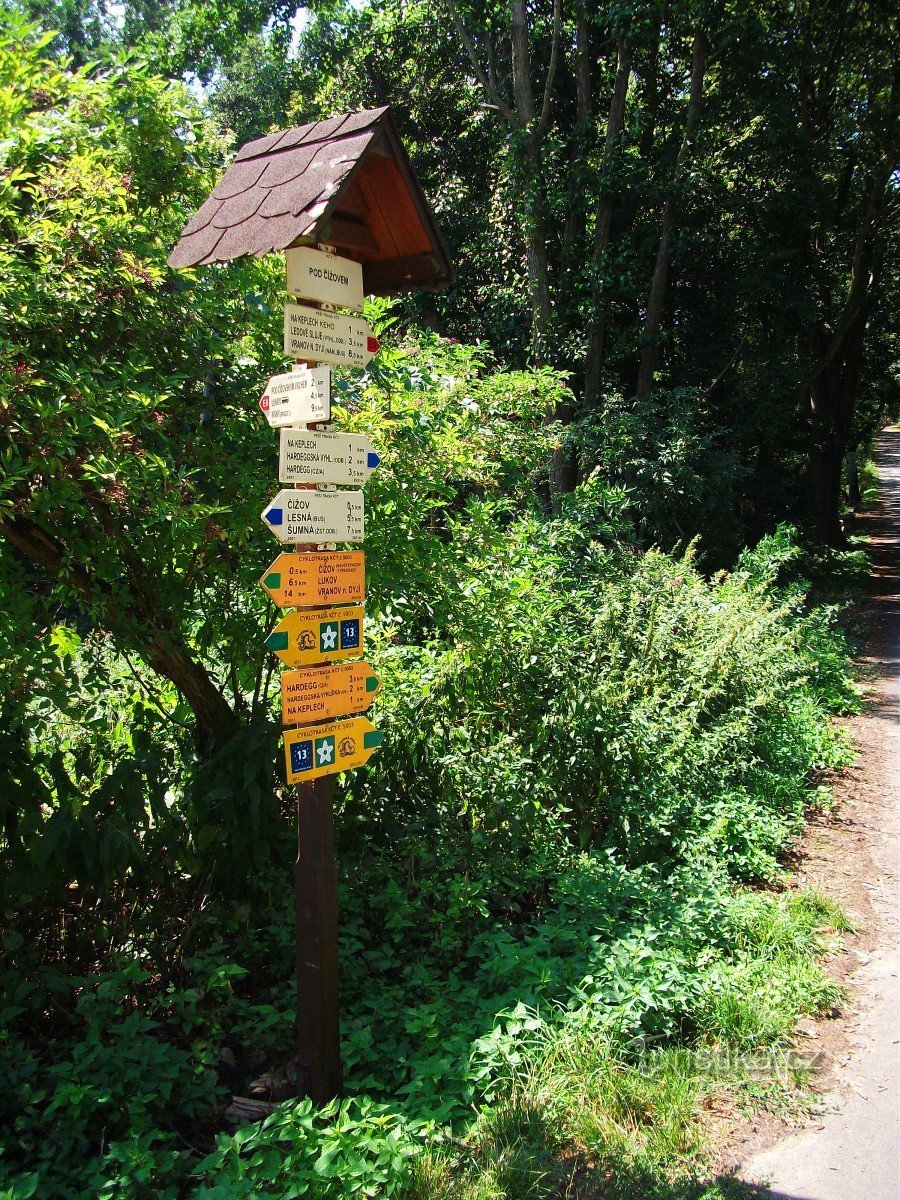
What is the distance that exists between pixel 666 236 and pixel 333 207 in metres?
12.3

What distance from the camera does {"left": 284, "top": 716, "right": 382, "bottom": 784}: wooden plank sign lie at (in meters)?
3.29

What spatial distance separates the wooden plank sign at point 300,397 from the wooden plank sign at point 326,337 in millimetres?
99

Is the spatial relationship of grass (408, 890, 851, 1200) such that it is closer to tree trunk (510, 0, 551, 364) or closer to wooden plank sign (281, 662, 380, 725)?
wooden plank sign (281, 662, 380, 725)

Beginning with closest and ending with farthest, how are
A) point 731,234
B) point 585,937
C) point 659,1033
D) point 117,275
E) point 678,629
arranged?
point 117,275, point 659,1033, point 585,937, point 678,629, point 731,234

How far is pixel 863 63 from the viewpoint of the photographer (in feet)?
56.9

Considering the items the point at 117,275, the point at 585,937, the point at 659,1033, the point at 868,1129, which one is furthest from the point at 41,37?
the point at 868,1129

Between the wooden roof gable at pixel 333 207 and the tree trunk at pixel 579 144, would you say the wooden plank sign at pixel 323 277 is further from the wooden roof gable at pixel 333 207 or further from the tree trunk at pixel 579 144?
the tree trunk at pixel 579 144

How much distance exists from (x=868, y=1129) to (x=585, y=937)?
4.39 feet

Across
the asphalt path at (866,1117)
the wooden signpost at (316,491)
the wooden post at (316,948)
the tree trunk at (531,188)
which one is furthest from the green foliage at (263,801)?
the tree trunk at (531,188)

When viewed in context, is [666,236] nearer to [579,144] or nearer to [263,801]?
[579,144]

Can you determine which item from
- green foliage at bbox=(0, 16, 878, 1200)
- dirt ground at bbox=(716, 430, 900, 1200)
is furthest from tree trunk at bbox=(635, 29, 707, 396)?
green foliage at bbox=(0, 16, 878, 1200)

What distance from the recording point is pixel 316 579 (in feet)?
11.1

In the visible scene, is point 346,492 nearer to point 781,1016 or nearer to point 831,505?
point 781,1016

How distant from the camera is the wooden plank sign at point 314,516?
10.5 feet
